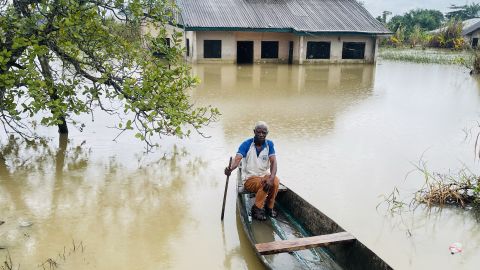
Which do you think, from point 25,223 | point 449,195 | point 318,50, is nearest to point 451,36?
point 318,50

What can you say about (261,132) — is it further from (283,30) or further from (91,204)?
(283,30)

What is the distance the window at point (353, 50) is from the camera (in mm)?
27025

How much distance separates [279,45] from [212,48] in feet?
14.7

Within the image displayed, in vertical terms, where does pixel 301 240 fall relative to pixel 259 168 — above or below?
below

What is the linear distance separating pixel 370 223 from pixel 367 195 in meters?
0.99

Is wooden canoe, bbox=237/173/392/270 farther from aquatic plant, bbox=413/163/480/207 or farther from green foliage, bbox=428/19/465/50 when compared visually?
green foliage, bbox=428/19/465/50

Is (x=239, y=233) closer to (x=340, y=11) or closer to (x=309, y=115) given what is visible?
(x=309, y=115)

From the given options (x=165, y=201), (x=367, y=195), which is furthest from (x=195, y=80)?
(x=367, y=195)

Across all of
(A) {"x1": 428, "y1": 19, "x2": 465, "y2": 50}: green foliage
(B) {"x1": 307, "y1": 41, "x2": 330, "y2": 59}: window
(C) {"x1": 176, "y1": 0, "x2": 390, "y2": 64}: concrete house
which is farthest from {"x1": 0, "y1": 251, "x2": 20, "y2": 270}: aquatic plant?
(A) {"x1": 428, "y1": 19, "x2": 465, "y2": 50}: green foliage

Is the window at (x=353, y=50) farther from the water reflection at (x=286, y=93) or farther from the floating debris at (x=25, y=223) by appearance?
the floating debris at (x=25, y=223)

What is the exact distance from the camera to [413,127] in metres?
11.6

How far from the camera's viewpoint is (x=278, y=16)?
2594 cm

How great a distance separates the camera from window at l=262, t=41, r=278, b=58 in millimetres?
26469

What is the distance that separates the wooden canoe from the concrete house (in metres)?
19.4
